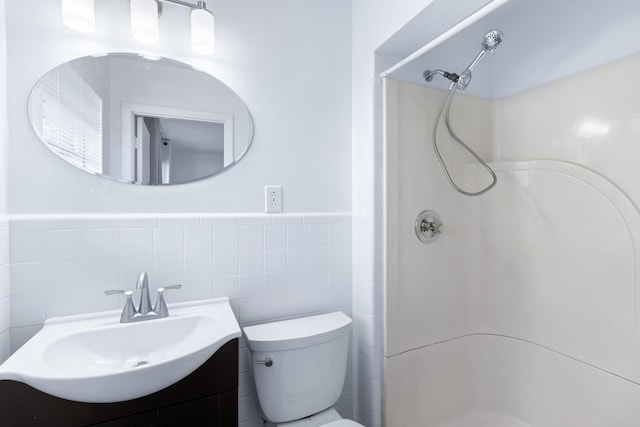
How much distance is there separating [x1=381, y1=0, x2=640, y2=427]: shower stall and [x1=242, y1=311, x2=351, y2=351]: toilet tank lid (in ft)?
0.85

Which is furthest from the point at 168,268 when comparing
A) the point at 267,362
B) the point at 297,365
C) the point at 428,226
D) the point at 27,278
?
the point at 428,226

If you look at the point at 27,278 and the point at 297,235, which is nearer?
Answer: the point at 27,278

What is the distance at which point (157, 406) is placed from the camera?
2.70ft

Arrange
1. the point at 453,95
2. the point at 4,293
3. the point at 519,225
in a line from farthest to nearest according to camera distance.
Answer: the point at 519,225
the point at 453,95
the point at 4,293

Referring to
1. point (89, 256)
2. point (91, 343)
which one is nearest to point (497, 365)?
point (91, 343)

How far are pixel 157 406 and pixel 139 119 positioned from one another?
3.28 ft

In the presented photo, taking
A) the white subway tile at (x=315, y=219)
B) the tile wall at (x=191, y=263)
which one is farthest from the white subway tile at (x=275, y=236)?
the white subway tile at (x=315, y=219)

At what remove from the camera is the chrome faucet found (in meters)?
1.03

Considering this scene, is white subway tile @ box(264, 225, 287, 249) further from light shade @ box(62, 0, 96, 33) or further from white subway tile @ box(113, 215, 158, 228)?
light shade @ box(62, 0, 96, 33)

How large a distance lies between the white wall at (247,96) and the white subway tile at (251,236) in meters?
0.08

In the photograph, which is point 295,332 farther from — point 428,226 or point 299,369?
point 428,226

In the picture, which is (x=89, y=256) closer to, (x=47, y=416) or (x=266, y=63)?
(x=47, y=416)

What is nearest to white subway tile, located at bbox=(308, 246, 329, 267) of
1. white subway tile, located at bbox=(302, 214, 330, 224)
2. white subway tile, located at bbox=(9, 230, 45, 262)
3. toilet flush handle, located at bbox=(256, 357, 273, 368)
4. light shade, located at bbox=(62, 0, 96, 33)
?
white subway tile, located at bbox=(302, 214, 330, 224)

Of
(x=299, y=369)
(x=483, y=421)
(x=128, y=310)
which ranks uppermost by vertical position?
(x=128, y=310)
